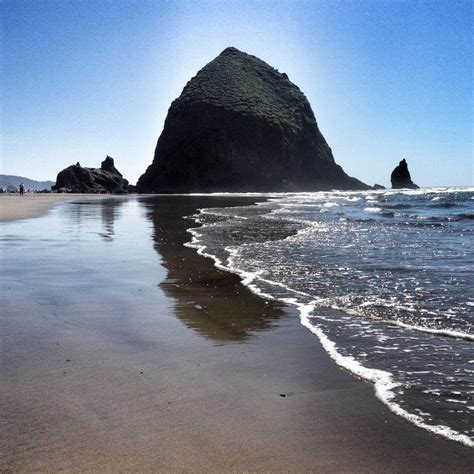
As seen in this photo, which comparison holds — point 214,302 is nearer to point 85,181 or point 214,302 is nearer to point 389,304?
point 389,304

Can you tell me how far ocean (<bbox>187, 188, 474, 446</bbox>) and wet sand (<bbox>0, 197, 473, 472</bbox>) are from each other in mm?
282

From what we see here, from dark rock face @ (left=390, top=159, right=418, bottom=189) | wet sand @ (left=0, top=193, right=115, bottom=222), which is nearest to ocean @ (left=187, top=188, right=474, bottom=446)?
wet sand @ (left=0, top=193, right=115, bottom=222)

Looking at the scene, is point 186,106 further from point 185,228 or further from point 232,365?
point 232,365

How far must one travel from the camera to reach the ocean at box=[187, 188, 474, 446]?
3950mm

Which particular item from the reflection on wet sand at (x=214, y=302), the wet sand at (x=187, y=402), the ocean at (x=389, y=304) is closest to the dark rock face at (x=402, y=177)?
the ocean at (x=389, y=304)

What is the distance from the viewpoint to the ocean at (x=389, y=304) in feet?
13.0

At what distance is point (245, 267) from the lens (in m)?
10.4

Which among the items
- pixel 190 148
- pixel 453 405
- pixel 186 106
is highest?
pixel 186 106

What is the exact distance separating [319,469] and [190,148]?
444 ft

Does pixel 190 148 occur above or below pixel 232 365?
above

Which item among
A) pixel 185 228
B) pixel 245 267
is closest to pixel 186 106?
pixel 185 228

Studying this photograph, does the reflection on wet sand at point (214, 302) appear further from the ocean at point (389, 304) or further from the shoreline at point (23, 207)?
the shoreline at point (23, 207)

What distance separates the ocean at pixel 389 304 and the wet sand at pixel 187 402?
0.28 meters

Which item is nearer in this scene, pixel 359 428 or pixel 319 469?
pixel 319 469
